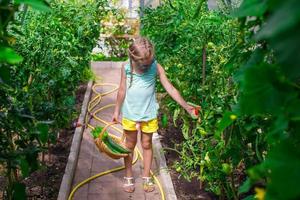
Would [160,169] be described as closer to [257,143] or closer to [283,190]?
[257,143]

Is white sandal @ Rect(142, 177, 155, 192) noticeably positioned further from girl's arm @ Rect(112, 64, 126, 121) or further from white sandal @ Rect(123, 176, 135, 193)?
girl's arm @ Rect(112, 64, 126, 121)

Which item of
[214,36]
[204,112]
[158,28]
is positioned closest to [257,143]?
[204,112]

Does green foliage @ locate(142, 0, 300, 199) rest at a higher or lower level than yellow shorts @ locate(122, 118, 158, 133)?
higher

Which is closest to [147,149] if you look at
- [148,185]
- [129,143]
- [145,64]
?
[129,143]

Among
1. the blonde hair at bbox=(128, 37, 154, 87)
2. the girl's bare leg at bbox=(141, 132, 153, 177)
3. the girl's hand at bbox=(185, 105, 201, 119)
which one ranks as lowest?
the girl's bare leg at bbox=(141, 132, 153, 177)

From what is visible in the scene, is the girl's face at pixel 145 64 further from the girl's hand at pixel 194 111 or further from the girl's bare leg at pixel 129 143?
the girl's bare leg at pixel 129 143

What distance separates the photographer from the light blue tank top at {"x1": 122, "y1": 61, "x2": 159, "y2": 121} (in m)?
4.16

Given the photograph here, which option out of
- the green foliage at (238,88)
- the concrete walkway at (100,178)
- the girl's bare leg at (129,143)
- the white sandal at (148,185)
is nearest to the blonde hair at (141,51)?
the green foliage at (238,88)

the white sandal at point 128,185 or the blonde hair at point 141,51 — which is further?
the white sandal at point 128,185

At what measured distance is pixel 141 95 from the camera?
4.18m

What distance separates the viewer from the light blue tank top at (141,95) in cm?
416

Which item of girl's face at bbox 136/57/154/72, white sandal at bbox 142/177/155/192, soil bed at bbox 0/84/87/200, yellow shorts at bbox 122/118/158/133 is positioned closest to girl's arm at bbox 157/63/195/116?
girl's face at bbox 136/57/154/72

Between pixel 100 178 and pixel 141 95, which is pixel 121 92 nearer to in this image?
pixel 141 95

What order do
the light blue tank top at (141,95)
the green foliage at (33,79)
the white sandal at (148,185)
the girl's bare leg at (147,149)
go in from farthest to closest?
1. the white sandal at (148,185)
2. the girl's bare leg at (147,149)
3. the light blue tank top at (141,95)
4. the green foliage at (33,79)
